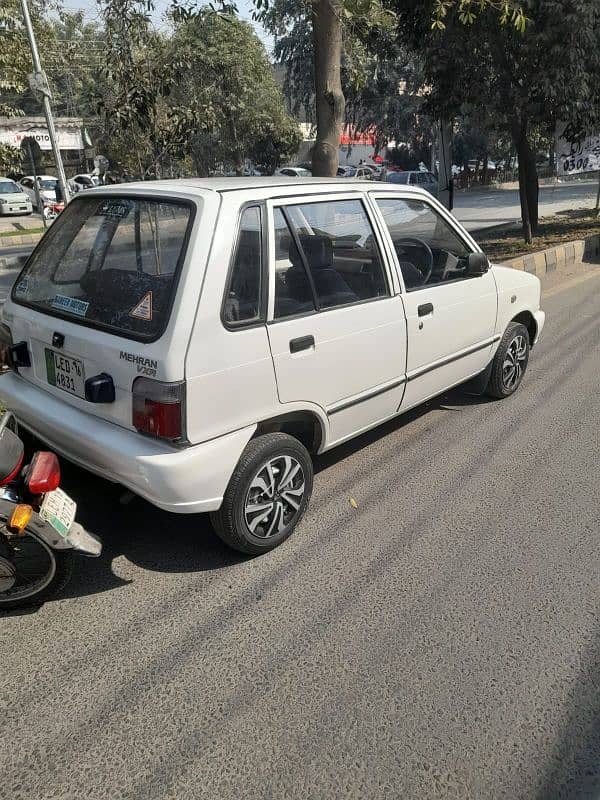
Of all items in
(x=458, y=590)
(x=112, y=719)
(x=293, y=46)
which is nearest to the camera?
(x=112, y=719)

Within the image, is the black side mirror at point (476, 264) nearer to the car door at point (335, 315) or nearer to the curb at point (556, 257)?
the car door at point (335, 315)

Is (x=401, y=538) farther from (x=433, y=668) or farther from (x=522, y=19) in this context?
(x=522, y=19)

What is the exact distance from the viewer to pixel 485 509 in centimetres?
352

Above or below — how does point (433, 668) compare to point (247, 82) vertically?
below

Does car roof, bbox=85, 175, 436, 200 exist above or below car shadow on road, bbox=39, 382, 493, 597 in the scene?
above

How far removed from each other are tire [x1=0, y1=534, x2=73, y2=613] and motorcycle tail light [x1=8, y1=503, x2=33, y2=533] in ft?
0.96

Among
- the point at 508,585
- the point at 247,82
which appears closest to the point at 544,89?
the point at 508,585

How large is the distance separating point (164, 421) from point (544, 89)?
9294 millimetres

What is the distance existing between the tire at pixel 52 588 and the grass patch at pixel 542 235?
9.56 m

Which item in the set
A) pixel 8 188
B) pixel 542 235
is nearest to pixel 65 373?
pixel 542 235

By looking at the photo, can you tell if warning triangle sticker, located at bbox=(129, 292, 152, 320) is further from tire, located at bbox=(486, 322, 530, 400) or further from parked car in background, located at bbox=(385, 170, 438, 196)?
parked car in background, located at bbox=(385, 170, 438, 196)

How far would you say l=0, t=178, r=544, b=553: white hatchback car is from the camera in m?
2.65

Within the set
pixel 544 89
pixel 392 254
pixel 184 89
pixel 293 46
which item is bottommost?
pixel 392 254

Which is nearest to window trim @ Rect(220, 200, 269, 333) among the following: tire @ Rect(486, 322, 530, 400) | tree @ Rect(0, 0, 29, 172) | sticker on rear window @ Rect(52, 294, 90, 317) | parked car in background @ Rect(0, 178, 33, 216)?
sticker on rear window @ Rect(52, 294, 90, 317)
